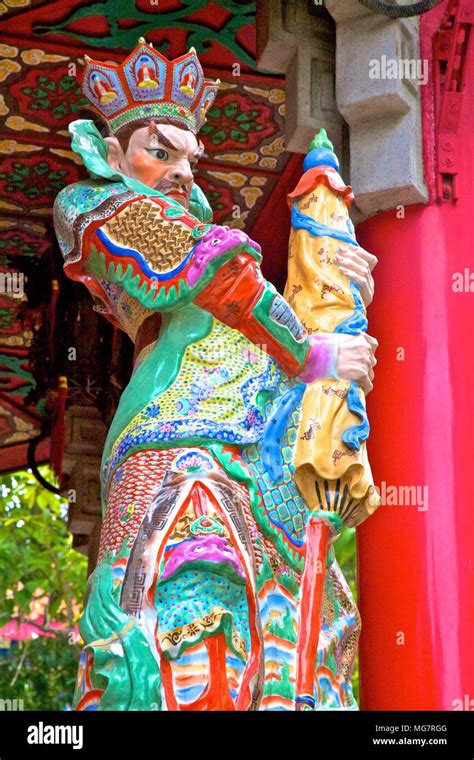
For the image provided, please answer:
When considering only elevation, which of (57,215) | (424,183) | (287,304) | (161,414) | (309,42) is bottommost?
(161,414)

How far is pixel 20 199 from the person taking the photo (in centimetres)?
842

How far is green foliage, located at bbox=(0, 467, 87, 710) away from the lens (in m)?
12.3

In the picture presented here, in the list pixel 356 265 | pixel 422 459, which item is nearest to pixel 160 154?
pixel 356 265

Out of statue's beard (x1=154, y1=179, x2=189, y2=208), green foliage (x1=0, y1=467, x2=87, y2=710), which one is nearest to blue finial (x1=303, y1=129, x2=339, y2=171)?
statue's beard (x1=154, y1=179, x2=189, y2=208)

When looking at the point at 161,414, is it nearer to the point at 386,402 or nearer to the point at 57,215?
the point at 57,215

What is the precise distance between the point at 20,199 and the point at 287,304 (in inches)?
129

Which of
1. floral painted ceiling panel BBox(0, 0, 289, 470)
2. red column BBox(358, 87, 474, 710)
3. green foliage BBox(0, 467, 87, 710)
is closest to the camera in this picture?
red column BBox(358, 87, 474, 710)

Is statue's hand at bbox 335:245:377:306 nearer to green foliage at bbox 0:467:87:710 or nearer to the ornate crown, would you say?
the ornate crown

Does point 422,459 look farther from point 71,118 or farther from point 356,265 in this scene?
point 71,118

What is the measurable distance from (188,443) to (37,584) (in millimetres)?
7559

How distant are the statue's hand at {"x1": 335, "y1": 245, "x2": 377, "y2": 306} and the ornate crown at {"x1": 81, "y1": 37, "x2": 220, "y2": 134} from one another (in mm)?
739

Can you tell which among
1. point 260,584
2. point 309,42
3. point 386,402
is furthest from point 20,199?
point 260,584

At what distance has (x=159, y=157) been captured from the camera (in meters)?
5.80

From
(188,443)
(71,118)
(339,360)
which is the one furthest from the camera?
(71,118)
